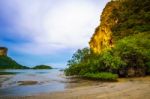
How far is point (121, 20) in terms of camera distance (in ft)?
272

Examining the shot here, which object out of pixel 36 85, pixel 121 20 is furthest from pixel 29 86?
pixel 121 20

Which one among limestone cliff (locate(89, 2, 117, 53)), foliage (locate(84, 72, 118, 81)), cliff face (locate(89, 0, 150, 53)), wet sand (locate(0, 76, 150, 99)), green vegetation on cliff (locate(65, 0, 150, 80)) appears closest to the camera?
wet sand (locate(0, 76, 150, 99))

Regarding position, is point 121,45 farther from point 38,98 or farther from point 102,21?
point 102,21

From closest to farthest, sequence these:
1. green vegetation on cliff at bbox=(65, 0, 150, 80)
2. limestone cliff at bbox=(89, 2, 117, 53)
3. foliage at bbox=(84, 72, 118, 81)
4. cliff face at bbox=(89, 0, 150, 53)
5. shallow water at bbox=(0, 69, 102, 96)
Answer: shallow water at bbox=(0, 69, 102, 96), foliage at bbox=(84, 72, 118, 81), green vegetation on cliff at bbox=(65, 0, 150, 80), cliff face at bbox=(89, 0, 150, 53), limestone cliff at bbox=(89, 2, 117, 53)

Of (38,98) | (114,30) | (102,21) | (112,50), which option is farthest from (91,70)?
(102,21)

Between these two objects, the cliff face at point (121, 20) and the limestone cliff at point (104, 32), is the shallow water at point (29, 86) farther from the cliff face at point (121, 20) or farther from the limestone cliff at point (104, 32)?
the limestone cliff at point (104, 32)

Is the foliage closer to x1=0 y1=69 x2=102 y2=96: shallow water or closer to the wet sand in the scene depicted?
x1=0 y1=69 x2=102 y2=96: shallow water

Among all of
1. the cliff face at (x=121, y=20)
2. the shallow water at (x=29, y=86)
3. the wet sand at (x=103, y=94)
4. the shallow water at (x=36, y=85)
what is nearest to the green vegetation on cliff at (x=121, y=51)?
the cliff face at (x=121, y=20)

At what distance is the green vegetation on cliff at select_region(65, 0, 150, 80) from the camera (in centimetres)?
4009

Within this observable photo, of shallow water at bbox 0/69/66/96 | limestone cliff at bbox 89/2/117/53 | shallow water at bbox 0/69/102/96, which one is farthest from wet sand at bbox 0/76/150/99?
limestone cliff at bbox 89/2/117/53

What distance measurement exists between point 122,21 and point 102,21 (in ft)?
39.7

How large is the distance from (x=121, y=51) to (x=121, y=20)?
42.2 meters

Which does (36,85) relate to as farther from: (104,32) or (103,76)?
(104,32)

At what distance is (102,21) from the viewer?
9362 cm
